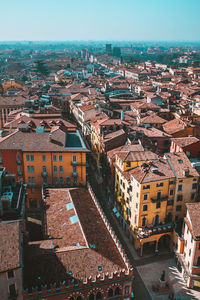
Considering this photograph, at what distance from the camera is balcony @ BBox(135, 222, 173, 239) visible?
176 ft

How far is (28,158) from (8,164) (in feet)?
14.6

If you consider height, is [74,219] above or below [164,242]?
above

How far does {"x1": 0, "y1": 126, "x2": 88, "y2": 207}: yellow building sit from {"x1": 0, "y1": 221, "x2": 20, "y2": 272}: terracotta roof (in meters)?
28.0

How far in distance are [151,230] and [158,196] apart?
6.39 metres

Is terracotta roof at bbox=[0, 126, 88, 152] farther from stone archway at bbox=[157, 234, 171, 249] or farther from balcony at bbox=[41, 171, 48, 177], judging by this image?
stone archway at bbox=[157, 234, 171, 249]

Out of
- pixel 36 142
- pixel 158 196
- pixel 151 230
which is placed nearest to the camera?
pixel 158 196

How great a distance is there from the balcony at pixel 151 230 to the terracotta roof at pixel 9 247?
25.4 meters

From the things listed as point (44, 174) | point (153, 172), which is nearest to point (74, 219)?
point (153, 172)

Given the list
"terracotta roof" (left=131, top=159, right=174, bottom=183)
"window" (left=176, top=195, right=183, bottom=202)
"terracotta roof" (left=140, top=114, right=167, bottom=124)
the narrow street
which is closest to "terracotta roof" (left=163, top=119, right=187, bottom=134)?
"terracotta roof" (left=140, top=114, right=167, bottom=124)

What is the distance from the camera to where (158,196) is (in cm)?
5441

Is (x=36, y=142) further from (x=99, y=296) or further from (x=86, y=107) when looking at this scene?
(x=86, y=107)

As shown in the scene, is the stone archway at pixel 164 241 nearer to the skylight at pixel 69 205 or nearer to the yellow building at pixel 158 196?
the yellow building at pixel 158 196

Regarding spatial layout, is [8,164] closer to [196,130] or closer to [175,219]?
[175,219]

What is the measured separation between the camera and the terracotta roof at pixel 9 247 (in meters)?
32.5
